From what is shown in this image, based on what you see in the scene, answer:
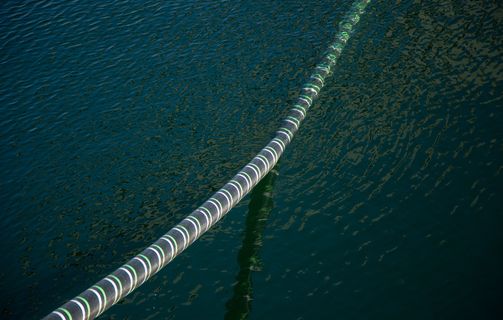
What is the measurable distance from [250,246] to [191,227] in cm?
383

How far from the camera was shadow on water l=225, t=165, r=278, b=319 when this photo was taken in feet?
91.7

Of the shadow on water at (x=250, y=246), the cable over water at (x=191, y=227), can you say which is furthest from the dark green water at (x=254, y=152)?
the cable over water at (x=191, y=227)

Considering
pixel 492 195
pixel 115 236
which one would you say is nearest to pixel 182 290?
pixel 115 236

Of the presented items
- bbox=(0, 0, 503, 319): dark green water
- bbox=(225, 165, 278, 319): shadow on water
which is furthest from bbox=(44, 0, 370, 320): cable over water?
bbox=(0, 0, 503, 319): dark green water

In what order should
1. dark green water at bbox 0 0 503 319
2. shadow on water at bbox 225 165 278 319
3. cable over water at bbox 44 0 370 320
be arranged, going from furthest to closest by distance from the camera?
dark green water at bbox 0 0 503 319 < shadow on water at bbox 225 165 278 319 < cable over water at bbox 44 0 370 320

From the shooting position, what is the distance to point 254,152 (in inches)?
1444

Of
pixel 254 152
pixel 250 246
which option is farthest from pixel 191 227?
pixel 254 152

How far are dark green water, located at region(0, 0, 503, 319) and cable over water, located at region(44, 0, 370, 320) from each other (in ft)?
4.03

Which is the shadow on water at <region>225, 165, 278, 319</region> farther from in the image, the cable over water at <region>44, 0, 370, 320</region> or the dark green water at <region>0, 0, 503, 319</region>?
the cable over water at <region>44, 0, 370, 320</region>

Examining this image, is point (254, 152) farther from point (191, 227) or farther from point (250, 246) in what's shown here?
point (191, 227)

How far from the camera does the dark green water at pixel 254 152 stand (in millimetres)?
28547

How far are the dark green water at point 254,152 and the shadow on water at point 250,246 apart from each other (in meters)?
0.13

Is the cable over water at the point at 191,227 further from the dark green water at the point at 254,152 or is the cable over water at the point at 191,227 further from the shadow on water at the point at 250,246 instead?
the dark green water at the point at 254,152

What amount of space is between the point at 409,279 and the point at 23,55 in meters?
39.4
